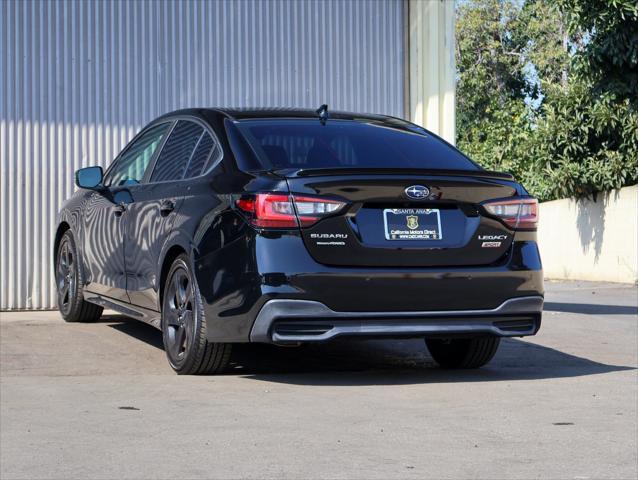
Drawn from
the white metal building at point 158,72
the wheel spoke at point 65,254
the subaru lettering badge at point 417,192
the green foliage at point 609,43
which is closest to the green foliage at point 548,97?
the green foliage at point 609,43

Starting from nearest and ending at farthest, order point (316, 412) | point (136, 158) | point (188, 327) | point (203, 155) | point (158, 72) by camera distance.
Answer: point (316, 412), point (188, 327), point (203, 155), point (136, 158), point (158, 72)

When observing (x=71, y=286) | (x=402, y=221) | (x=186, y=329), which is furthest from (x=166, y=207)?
(x=71, y=286)

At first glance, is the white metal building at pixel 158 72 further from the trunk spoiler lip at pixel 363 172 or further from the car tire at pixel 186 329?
the trunk spoiler lip at pixel 363 172

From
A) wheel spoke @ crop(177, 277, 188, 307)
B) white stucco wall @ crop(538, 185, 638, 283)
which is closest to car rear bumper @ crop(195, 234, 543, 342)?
wheel spoke @ crop(177, 277, 188, 307)

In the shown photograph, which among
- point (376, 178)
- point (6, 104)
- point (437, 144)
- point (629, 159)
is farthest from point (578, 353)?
point (629, 159)

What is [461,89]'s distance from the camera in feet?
124

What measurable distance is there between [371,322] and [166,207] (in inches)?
65.4

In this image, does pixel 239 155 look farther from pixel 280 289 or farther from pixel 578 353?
pixel 578 353

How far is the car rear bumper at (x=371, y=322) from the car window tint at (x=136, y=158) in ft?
7.64

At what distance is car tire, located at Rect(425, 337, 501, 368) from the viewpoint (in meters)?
7.65

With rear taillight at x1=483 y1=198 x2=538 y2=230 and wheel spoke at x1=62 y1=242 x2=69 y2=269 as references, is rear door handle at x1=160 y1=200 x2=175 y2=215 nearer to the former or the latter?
rear taillight at x1=483 y1=198 x2=538 y2=230

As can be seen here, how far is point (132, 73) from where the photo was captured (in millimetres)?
11781

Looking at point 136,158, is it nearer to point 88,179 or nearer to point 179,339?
point 88,179

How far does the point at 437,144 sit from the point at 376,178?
135cm
